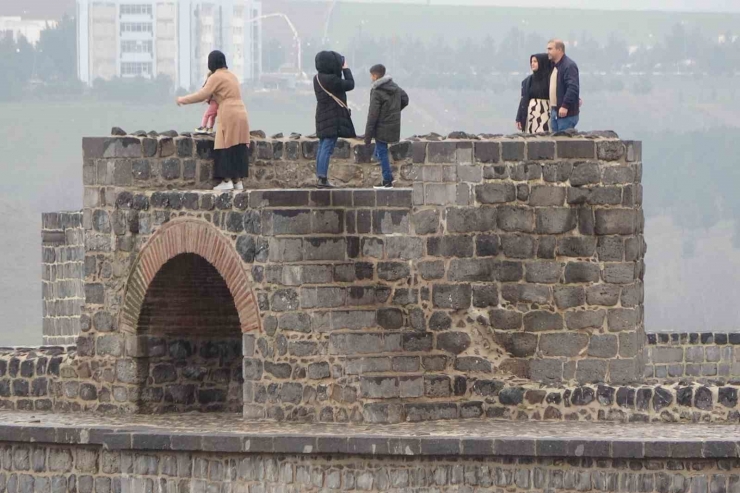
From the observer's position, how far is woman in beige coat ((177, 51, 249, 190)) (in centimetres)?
2682

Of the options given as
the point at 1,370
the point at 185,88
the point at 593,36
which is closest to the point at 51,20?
the point at 185,88

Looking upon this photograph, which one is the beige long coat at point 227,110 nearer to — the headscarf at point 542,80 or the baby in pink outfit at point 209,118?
the baby in pink outfit at point 209,118

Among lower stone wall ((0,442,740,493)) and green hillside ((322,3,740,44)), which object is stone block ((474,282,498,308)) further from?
green hillside ((322,3,740,44))

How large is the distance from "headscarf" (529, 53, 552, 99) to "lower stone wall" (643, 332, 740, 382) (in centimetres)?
503

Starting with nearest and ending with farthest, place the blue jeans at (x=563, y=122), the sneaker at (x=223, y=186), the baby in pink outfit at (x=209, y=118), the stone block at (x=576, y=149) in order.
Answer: the stone block at (x=576, y=149), the sneaker at (x=223, y=186), the blue jeans at (x=563, y=122), the baby in pink outfit at (x=209, y=118)

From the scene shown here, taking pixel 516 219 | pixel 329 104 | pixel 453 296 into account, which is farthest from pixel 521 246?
pixel 329 104

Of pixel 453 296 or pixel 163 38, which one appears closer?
pixel 453 296

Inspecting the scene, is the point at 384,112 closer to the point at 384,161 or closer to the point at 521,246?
the point at 384,161

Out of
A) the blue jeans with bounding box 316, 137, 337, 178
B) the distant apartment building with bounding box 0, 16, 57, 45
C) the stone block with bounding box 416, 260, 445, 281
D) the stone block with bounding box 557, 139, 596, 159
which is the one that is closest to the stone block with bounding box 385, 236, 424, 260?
the stone block with bounding box 416, 260, 445, 281

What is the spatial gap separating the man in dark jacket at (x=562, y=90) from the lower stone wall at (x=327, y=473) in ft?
14.7

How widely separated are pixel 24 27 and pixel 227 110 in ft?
374

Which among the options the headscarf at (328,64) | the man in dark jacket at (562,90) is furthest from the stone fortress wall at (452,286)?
the headscarf at (328,64)

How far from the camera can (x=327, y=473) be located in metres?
23.5

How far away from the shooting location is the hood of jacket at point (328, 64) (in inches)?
1027
